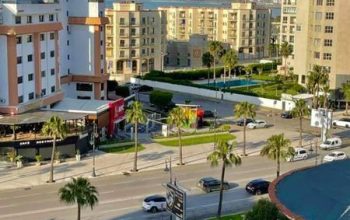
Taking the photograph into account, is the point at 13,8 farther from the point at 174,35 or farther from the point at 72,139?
the point at 174,35

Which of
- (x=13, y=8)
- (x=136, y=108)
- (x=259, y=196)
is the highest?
(x=13, y=8)

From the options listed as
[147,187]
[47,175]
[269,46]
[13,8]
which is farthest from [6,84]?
[269,46]

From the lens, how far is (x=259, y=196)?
60.9 meters

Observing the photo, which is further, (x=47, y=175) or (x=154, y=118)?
(x=154, y=118)

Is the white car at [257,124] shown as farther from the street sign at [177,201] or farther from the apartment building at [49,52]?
Answer: the street sign at [177,201]

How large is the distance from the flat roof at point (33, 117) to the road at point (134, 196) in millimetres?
11923

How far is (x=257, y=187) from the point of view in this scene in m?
61.3

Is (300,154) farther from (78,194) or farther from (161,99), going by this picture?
(78,194)

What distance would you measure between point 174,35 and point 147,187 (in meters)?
136

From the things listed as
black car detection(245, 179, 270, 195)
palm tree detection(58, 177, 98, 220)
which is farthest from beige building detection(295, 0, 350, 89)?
palm tree detection(58, 177, 98, 220)

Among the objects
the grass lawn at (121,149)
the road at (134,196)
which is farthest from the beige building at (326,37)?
the grass lawn at (121,149)

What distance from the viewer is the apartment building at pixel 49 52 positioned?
75.2 m

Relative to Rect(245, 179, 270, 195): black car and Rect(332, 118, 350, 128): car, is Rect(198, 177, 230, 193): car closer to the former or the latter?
Rect(245, 179, 270, 195): black car

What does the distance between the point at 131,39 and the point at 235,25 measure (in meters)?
41.9
